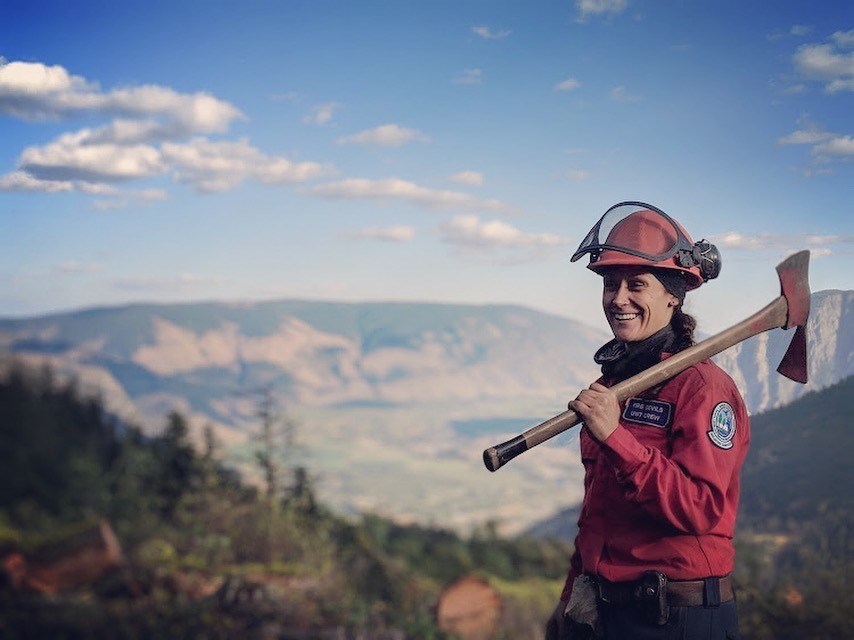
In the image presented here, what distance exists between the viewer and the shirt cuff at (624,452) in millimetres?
2379

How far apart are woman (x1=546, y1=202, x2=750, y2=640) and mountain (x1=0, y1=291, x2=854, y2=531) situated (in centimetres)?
46

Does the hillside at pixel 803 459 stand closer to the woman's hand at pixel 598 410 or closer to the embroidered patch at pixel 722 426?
the embroidered patch at pixel 722 426

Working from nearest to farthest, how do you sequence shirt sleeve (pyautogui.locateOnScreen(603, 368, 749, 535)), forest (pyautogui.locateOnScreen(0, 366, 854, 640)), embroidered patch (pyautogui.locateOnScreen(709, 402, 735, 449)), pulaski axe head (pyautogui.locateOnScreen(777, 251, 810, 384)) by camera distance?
shirt sleeve (pyautogui.locateOnScreen(603, 368, 749, 535)) < embroidered patch (pyautogui.locateOnScreen(709, 402, 735, 449)) < pulaski axe head (pyautogui.locateOnScreen(777, 251, 810, 384)) < forest (pyautogui.locateOnScreen(0, 366, 854, 640))

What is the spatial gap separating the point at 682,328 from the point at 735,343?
0.20 m

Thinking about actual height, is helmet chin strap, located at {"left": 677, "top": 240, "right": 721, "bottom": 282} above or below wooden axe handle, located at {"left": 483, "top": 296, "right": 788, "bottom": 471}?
above

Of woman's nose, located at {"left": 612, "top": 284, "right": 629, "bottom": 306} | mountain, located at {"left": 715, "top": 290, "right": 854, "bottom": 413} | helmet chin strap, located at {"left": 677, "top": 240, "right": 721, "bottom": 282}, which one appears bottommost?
mountain, located at {"left": 715, "top": 290, "right": 854, "bottom": 413}

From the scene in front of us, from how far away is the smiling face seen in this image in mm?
2801

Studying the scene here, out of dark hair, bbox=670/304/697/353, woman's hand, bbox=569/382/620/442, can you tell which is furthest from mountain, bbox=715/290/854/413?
woman's hand, bbox=569/382/620/442

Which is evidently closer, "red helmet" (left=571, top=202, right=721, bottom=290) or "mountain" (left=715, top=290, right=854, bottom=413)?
"red helmet" (left=571, top=202, right=721, bottom=290)

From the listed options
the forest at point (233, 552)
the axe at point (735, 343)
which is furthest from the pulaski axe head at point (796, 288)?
the forest at point (233, 552)

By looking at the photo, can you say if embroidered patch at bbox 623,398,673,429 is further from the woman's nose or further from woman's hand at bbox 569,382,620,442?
the woman's nose

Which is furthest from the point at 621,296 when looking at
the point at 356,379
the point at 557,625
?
the point at 356,379

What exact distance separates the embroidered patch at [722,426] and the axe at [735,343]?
0.65ft

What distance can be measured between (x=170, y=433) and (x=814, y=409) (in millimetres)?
7197
